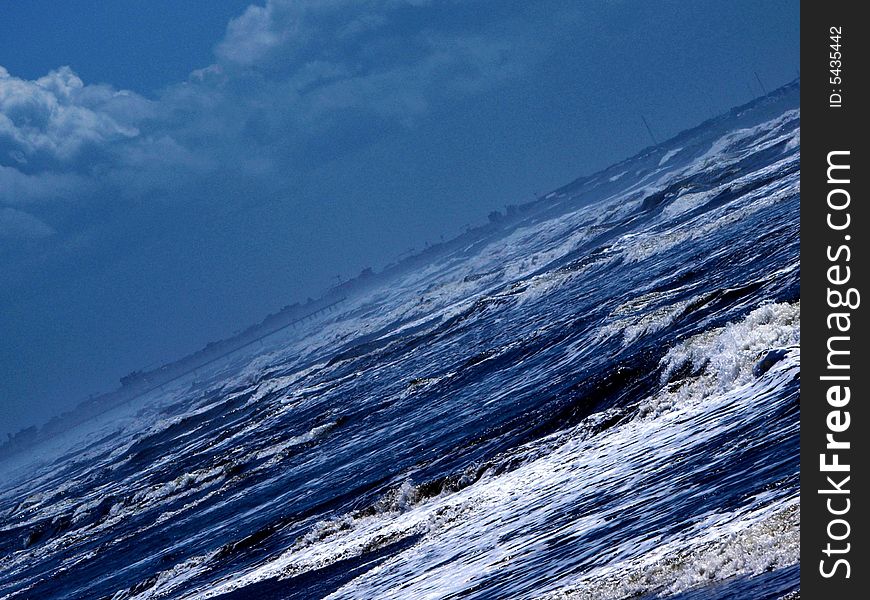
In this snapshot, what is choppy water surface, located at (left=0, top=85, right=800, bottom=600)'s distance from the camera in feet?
32.6

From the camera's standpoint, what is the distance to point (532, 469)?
15531 millimetres

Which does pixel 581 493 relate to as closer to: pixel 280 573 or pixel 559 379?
pixel 280 573
